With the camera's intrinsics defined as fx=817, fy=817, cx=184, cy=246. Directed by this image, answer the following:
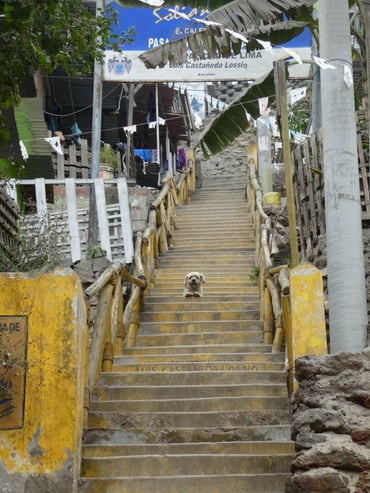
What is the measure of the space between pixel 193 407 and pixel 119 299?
1930 mm

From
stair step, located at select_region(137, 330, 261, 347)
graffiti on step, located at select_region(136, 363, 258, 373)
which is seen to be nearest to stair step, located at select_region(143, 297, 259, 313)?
stair step, located at select_region(137, 330, 261, 347)

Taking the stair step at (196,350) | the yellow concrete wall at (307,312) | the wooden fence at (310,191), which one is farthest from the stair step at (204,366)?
the wooden fence at (310,191)

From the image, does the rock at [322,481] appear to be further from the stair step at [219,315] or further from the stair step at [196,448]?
the stair step at [219,315]

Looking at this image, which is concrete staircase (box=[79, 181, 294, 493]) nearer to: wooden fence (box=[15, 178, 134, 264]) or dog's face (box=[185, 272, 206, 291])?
dog's face (box=[185, 272, 206, 291])

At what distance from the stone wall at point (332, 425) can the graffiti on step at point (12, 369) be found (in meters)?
2.02

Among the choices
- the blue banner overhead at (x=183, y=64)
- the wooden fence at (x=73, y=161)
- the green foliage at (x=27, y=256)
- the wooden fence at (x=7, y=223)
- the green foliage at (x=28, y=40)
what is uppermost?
the blue banner overhead at (x=183, y=64)

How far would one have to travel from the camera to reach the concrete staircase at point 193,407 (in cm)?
634

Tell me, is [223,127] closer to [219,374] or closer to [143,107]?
[219,374]

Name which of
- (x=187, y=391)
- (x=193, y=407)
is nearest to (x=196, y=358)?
(x=187, y=391)

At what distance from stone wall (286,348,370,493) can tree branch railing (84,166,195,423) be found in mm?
2106

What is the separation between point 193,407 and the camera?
7441 mm

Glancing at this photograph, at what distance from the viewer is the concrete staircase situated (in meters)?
6.34

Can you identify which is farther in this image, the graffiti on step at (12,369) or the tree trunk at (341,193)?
the tree trunk at (341,193)

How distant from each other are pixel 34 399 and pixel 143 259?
5625 millimetres
